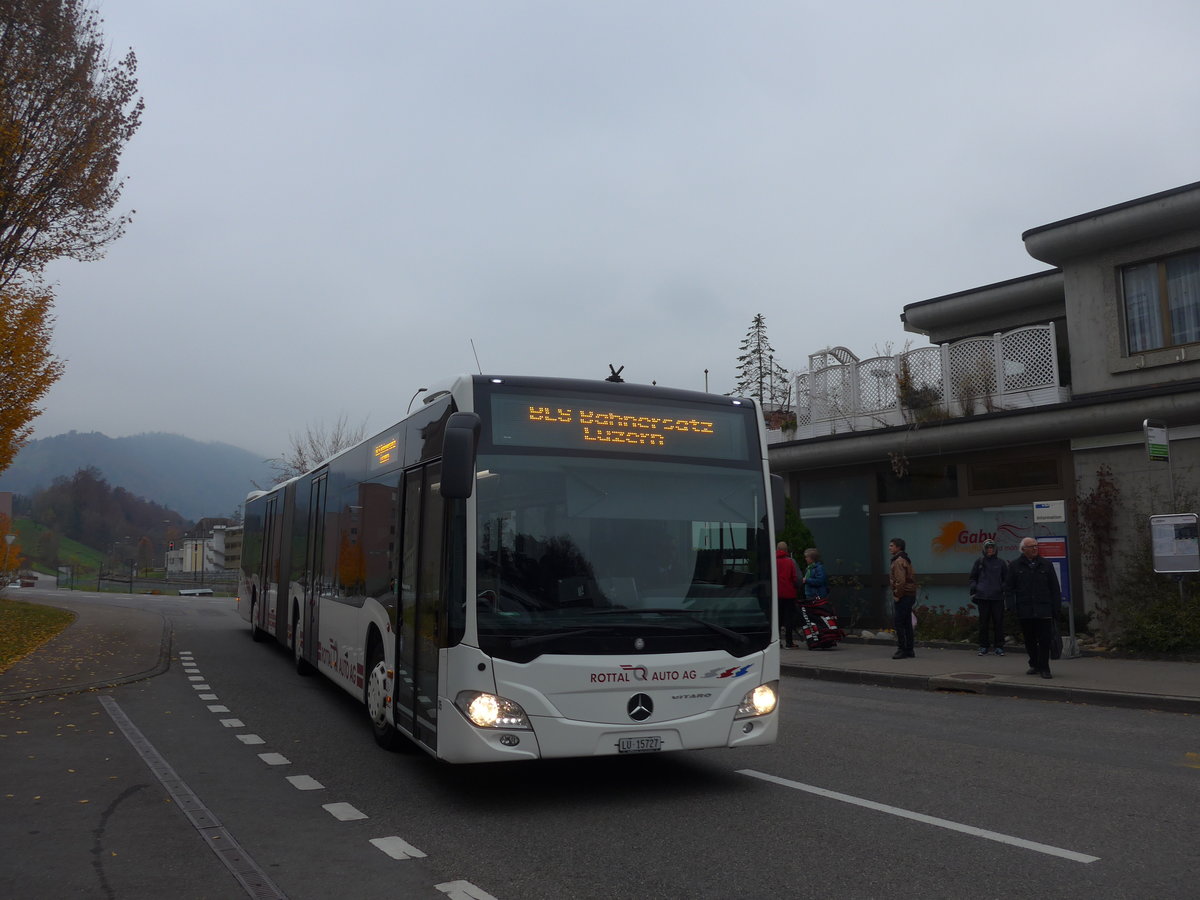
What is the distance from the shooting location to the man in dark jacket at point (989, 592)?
1516 cm

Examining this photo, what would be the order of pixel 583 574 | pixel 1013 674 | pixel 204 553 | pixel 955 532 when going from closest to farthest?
pixel 583 574, pixel 1013 674, pixel 955 532, pixel 204 553

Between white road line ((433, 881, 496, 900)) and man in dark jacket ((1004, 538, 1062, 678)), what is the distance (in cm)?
977

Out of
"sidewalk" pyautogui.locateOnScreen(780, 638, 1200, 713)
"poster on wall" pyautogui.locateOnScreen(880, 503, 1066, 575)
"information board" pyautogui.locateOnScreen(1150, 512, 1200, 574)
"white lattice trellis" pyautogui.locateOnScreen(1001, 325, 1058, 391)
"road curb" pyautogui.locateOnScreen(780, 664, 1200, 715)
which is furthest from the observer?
"white lattice trellis" pyautogui.locateOnScreen(1001, 325, 1058, 391)

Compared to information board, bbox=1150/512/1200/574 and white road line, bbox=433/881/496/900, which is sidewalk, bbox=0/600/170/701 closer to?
white road line, bbox=433/881/496/900

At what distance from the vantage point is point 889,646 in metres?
17.9

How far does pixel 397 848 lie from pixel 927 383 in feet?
51.1

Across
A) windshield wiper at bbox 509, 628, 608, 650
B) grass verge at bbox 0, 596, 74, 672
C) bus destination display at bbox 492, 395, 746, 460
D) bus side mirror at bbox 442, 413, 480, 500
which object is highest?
bus destination display at bbox 492, 395, 746, 460

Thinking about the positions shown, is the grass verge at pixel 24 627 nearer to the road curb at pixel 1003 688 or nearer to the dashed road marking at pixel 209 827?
the dashed road marking at pixel 209 827

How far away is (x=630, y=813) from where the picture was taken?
21.1 ft

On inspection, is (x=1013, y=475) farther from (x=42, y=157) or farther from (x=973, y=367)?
(x=42, y=157)

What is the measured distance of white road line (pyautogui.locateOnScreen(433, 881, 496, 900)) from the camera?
4797 mm

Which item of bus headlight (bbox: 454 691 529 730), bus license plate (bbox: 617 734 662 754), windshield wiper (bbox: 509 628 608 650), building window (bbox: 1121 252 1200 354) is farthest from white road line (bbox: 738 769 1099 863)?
building window (bbox: 1121 252 1200 354)

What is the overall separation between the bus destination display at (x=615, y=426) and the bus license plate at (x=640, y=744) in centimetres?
193

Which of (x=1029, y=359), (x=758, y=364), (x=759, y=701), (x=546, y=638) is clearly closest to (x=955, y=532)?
(x=1029, y=359)
